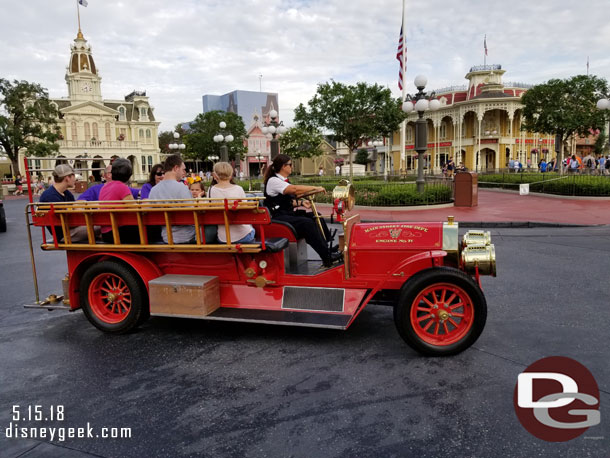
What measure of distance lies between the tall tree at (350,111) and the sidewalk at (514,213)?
11.0 meters

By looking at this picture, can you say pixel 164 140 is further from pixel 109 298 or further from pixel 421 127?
pixel 109 298

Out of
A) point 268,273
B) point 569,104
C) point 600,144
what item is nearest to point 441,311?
point 268,273

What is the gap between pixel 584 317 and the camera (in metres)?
4.40

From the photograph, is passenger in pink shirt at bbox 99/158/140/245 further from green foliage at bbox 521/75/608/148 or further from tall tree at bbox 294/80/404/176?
green foliage at bbox 521/75/608/148

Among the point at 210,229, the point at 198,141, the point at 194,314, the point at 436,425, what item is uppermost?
the point at 198,141

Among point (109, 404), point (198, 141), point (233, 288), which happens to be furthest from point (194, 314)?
point (198, 141)

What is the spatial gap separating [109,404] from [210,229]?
1.74m

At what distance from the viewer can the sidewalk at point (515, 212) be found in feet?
38.4

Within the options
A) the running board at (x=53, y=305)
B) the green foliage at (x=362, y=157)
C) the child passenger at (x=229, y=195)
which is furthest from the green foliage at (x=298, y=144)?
the running board at (x=53, y=305)

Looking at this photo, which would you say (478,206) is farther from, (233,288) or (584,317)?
(233,288)

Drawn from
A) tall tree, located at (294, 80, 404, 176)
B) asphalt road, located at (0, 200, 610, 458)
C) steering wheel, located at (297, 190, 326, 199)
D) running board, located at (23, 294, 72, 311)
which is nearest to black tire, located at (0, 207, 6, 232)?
asphalt road, located at (0, 200, 610, 458)

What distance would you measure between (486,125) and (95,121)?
1699 inches

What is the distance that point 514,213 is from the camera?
13547 mm

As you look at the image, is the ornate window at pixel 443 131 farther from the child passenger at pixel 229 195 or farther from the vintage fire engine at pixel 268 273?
the child passenger at pixel 229 195
